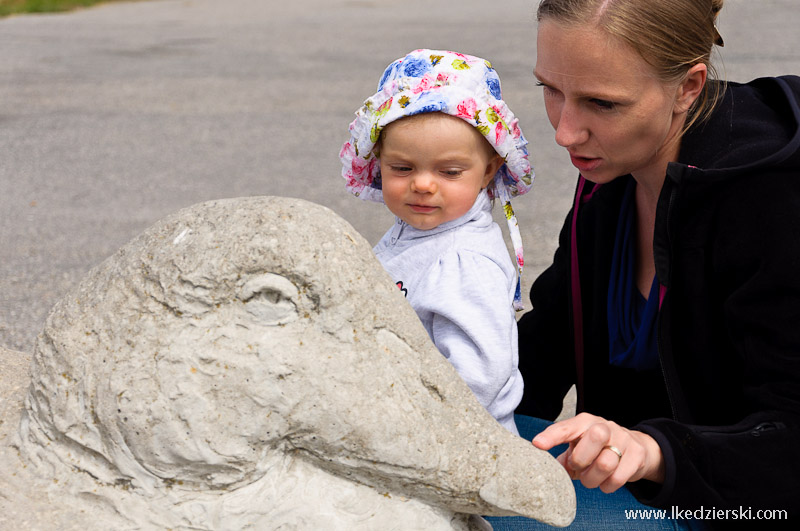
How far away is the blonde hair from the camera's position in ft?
5.69

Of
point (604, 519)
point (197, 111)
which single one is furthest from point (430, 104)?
point (197, 111)

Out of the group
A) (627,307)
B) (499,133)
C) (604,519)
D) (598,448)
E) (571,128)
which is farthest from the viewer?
(627,307)

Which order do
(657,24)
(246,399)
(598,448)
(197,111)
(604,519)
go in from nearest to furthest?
1. (246,399)
2. (598,448)
3. (657,24)
4. (604,519)
5. (197,111)

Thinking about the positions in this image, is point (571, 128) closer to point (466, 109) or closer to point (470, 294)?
point (466, 109)

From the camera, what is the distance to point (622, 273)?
223cm

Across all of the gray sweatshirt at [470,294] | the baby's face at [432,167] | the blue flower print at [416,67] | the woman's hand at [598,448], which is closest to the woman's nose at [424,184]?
the baby's face at [432,167]

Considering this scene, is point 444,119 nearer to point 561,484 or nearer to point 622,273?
point 622,273

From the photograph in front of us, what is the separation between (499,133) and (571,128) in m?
0.18

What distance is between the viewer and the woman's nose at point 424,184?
6.42 feet

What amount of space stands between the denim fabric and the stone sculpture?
56 centimetres

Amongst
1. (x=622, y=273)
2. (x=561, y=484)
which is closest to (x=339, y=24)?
(x=622, y=273)

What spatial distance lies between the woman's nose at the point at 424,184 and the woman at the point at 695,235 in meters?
0.31

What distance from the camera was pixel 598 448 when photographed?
152 cm

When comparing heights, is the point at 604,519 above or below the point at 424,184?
below
